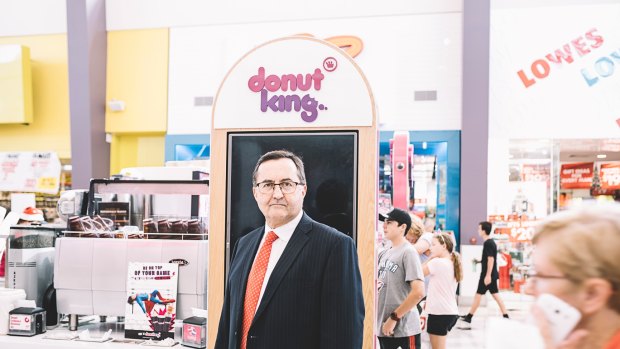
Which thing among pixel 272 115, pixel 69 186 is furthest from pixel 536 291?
pixel 69 186

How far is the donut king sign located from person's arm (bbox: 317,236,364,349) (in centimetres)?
69

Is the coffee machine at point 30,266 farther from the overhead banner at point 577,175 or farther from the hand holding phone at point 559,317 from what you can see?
the overhead banner at point 577,175

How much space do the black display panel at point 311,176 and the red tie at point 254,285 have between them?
0.36 meters

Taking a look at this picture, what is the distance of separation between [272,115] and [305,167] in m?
0.31

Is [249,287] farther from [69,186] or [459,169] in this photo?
[69,186]

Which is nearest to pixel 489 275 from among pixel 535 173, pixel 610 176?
pixel 535 173

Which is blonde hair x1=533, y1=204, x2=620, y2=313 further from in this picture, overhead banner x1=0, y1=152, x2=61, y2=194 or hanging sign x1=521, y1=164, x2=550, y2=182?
overhead banner x1=0, y1=152, x2=61, y2=194

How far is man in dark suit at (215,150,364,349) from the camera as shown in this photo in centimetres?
197

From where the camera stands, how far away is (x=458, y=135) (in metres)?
8.36

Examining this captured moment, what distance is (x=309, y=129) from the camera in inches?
98.3

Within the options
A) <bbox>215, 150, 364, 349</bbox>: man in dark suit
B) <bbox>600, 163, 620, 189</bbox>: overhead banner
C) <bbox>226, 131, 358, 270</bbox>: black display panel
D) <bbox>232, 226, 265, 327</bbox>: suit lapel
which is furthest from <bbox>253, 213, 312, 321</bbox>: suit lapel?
<bbox>600, 163, 620, 189</bbox>: overhead banner

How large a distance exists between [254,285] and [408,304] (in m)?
1.78

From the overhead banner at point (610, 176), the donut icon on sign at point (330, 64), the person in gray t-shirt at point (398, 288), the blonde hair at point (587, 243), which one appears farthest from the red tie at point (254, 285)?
the overhead banner at point (610, 176)

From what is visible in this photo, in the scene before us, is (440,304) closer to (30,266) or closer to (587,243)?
(30,266)
